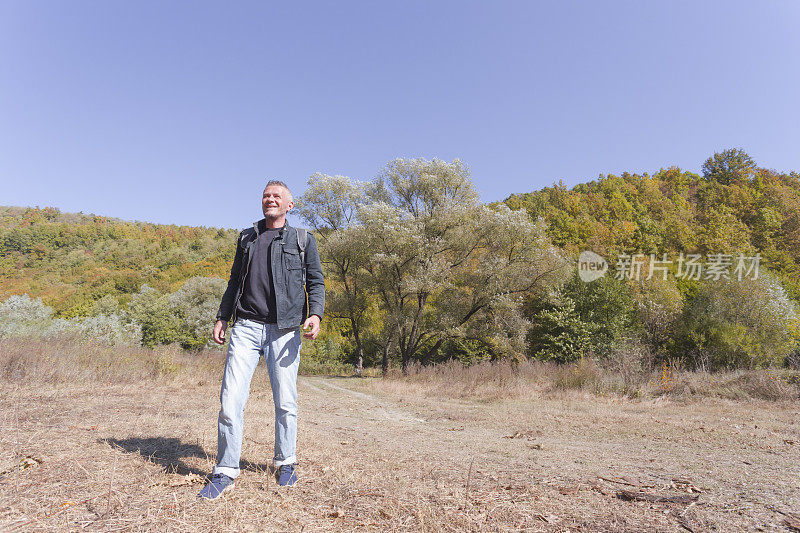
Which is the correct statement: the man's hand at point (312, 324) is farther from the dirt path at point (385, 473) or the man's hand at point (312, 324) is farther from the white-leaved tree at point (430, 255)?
the white-leaved tree at point (430, 255)

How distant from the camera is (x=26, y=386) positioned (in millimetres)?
6379

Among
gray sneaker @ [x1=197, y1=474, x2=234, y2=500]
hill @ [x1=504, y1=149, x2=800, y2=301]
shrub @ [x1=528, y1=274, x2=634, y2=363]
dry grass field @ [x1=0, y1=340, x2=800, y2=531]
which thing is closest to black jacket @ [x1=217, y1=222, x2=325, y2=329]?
gray sneaker @ [x1=197, y1=474, x2=234, y2=500]

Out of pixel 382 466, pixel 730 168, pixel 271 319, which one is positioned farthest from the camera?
pixel 730 168

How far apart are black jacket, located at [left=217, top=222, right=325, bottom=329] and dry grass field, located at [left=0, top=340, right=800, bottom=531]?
44.7 inches

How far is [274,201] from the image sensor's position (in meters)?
3.02

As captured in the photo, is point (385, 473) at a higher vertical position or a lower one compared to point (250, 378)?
lower

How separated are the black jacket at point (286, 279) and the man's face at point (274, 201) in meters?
0.14

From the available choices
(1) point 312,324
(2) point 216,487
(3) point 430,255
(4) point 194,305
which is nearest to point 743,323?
(3) point 430,255

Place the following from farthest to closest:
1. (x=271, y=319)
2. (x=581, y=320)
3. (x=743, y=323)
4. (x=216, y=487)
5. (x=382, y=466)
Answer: (x=581, y=320)
(x=743, y=323)
(x=382, y=466)
(x=271, y=319)
(x=216, y=487)

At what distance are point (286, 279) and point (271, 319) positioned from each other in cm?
32

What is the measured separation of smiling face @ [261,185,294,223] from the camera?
301 cm

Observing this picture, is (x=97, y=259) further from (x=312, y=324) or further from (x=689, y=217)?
(x=689, y=217)

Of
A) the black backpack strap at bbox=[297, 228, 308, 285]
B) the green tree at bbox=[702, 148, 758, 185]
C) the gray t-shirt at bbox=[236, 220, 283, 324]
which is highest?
the green tree at bbox=[702, 148, 758, 185]

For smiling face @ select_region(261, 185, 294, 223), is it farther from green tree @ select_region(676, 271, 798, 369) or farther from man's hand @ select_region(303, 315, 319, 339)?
green tree @ select_region(676, 271, 798, 369)
